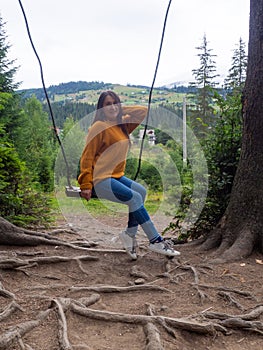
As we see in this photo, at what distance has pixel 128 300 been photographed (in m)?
3.51

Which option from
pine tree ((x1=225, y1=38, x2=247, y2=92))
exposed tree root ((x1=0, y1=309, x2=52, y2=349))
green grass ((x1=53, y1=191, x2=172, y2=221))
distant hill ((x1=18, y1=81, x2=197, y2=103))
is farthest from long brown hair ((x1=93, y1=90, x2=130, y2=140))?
green grass ((x1=53, y1=191, x2=172, y2=221))

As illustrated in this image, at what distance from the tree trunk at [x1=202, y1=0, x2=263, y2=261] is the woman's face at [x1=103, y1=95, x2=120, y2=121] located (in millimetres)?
1541

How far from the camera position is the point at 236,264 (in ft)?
14.0

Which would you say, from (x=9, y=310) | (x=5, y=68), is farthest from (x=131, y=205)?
(x=5, y=68)

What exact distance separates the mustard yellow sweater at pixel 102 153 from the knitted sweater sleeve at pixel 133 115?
181 millimetres

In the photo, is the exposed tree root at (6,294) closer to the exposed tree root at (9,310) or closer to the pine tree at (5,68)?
the exposed tree root at (9,310)

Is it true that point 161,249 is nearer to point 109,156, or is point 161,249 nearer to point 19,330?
point 109,156

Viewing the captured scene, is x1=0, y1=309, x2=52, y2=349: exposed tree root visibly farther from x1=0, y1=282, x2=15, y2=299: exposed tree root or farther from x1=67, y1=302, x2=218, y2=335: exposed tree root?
x1=0, y1=282, x2=15, y2=299: exposed tree root

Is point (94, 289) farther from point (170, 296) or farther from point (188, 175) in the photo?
point (188, 175)

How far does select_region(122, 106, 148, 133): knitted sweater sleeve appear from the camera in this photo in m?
4.32

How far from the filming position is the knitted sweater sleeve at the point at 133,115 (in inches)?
170

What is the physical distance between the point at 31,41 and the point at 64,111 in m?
12.3

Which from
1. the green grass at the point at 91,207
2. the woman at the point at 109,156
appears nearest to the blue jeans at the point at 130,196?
the woman at the point at 109,156

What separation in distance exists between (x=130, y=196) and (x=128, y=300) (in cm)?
110
